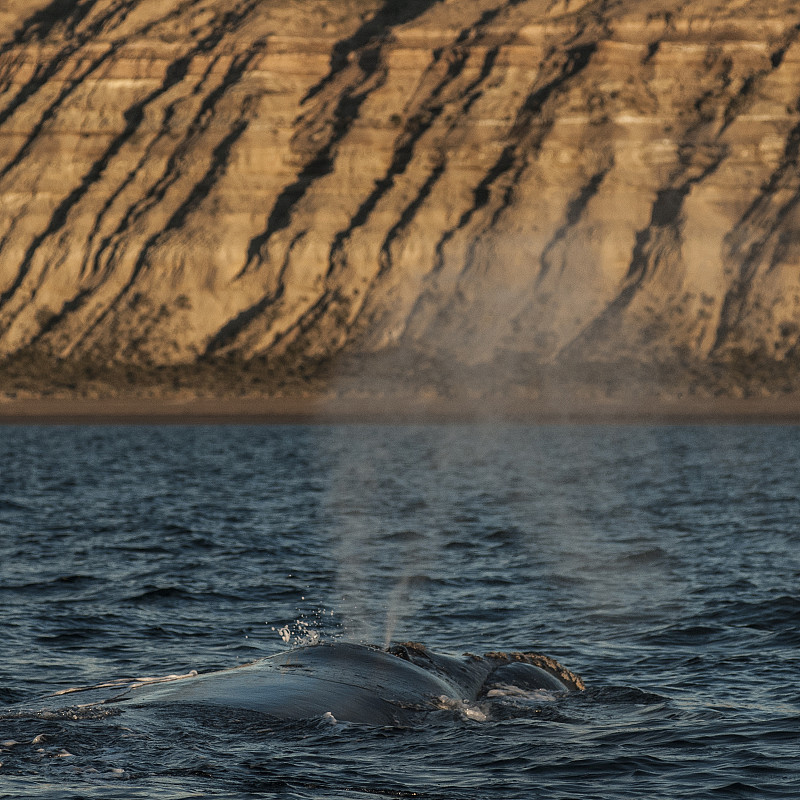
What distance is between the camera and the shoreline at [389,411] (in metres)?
108

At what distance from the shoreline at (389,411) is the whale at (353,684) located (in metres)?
92.7

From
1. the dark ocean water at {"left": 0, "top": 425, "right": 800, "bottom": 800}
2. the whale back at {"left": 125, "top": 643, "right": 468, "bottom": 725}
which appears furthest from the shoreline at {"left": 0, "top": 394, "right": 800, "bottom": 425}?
the whale back at {"left": 125, "top": 643, "right": 468, "bottom": 725}

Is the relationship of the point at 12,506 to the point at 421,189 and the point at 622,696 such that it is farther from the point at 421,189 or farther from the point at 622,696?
the point at 421,189

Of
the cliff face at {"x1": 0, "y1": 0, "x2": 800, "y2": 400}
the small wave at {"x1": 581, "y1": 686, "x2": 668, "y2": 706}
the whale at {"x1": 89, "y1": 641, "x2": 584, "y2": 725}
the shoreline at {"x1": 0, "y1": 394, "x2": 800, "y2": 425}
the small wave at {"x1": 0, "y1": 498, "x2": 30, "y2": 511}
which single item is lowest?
the shoreline at {"x1": 0, "y1": 394, "x2": 800, "y2": 425}

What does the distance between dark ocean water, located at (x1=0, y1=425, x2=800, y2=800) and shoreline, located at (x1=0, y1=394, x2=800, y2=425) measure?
171ft

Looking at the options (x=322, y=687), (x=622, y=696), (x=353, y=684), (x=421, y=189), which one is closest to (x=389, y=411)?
(x=421, y=189)

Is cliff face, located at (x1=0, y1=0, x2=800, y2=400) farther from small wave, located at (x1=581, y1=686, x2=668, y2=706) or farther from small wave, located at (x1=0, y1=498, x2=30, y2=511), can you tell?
small wave, located at (x1=581, y1=686, x2=668, y2=706)

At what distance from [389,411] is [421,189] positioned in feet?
112

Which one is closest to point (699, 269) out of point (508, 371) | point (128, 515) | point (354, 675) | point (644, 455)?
point (508, 371)

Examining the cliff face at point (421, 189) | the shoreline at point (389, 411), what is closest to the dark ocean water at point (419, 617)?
the shoreline at point (389, 411)

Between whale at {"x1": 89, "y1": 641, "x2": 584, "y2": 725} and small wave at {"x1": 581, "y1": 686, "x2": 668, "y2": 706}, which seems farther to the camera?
small wave at {"x1": 581, "y1": 686, "x2": 668, "y2": 706}

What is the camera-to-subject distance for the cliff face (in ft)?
401

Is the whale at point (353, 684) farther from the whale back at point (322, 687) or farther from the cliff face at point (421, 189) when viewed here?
the cliff face at point (421, 189)

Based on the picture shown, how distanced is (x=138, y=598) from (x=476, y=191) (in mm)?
117939
